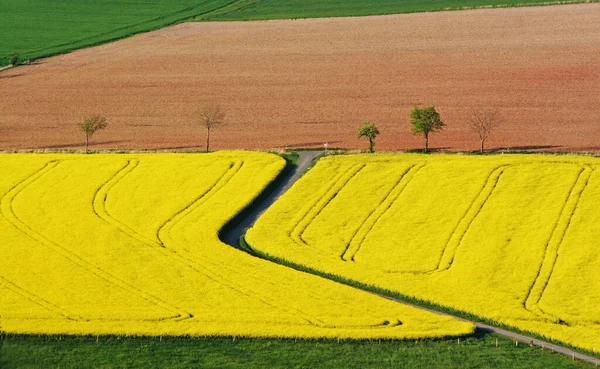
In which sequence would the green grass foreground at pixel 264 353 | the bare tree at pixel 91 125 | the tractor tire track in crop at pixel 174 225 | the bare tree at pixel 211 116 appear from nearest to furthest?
the green grass foreground at pixel 264 353 → the tractor tire track in crop at pixel 174 225 → the bare tree at pixel 91 125 → the bare tree at pixel 211 116

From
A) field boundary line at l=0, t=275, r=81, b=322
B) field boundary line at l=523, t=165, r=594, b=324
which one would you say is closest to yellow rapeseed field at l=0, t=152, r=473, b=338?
field boundary line at l=0, t=275, r=81, b=322

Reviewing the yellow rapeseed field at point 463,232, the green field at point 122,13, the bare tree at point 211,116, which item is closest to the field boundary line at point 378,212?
the yellow rapeseed field at point 463,232

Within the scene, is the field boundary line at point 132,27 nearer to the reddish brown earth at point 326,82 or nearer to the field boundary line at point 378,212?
the reddish brown earth at point 326,82

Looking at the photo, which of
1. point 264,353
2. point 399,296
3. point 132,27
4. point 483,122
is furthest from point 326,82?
point 264,353

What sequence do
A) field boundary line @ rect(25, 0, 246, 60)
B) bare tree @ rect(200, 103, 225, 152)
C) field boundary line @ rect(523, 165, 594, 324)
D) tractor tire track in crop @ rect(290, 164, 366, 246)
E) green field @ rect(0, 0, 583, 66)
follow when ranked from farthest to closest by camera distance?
1. green field @ rect(0, 0, 583, 66)
2. field boundary line @ rect(25, 0, 246, 60)
3. bare tree @ rect(200, 103, 225, 152)
4. tractor tire track in crop @ rect(290, 164, 366, 246)
5. field boundary line @ rect(523, 165, 594, 324)

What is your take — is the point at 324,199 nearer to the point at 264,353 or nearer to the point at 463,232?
the point at 463,232

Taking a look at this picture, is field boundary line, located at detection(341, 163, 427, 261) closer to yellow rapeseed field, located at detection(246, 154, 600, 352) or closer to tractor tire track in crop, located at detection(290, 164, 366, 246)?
yellow rapeseed field, located at detection(246, 154, 600, 352)
